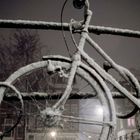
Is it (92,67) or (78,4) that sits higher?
(78,4)

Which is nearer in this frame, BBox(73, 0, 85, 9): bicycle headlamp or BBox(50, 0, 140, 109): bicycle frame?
BBox(50, 0, 140, 109): bicycle frame

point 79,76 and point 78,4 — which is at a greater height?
point 78,4

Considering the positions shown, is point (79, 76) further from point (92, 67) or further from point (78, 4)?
point (78, 4)

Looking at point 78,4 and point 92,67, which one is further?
point 78,4

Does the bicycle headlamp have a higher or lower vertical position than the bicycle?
higher

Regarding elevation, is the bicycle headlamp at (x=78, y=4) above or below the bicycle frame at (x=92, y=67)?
above

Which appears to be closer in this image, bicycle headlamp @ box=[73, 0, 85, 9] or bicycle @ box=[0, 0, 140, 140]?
bicycle @ box=[0, 0, 140, 140]

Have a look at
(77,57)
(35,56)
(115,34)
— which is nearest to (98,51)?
(77,57)

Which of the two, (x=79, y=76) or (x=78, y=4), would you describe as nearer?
(x=79, y=76)

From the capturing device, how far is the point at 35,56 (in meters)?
19.2

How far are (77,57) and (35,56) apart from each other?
54.5ft

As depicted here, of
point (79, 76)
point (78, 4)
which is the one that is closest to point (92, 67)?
point (79, 76)

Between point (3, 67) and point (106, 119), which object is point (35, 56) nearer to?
point (3, 67)

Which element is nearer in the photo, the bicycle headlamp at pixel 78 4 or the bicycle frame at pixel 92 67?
the bicycle frame at pixel 92 67
